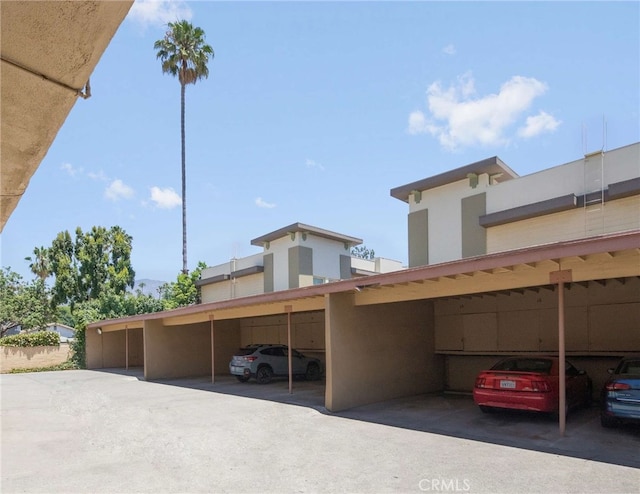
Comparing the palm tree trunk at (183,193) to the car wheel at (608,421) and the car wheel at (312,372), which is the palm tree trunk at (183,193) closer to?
the car wheel at (312,372)

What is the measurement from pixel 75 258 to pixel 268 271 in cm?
1691

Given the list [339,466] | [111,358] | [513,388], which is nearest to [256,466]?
[339,466]

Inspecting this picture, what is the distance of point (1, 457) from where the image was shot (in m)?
7.41

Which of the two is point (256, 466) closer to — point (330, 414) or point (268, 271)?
point (330, 414)

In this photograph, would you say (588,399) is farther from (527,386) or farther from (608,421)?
(527,386)

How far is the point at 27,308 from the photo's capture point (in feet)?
122

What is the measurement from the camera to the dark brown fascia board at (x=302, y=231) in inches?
985

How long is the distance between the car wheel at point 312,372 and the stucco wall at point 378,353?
5466mm

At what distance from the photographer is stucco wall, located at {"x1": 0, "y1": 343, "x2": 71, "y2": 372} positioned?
2627cm

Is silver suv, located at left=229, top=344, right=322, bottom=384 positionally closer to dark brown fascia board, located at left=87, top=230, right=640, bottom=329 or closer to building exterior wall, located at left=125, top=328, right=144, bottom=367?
dark brown fascia board, located at left=87, top=230, right=640, bottom=329

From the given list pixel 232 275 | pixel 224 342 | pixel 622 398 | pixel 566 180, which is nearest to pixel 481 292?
pixel 622 398

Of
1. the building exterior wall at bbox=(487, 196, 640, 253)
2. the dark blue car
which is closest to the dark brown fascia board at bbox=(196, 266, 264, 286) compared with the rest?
the building exterior wall at bbox=(487, 196, 640, 253)

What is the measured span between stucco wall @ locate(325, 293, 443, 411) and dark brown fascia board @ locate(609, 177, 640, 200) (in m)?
5.79

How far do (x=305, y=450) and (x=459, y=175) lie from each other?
39.5 feet
